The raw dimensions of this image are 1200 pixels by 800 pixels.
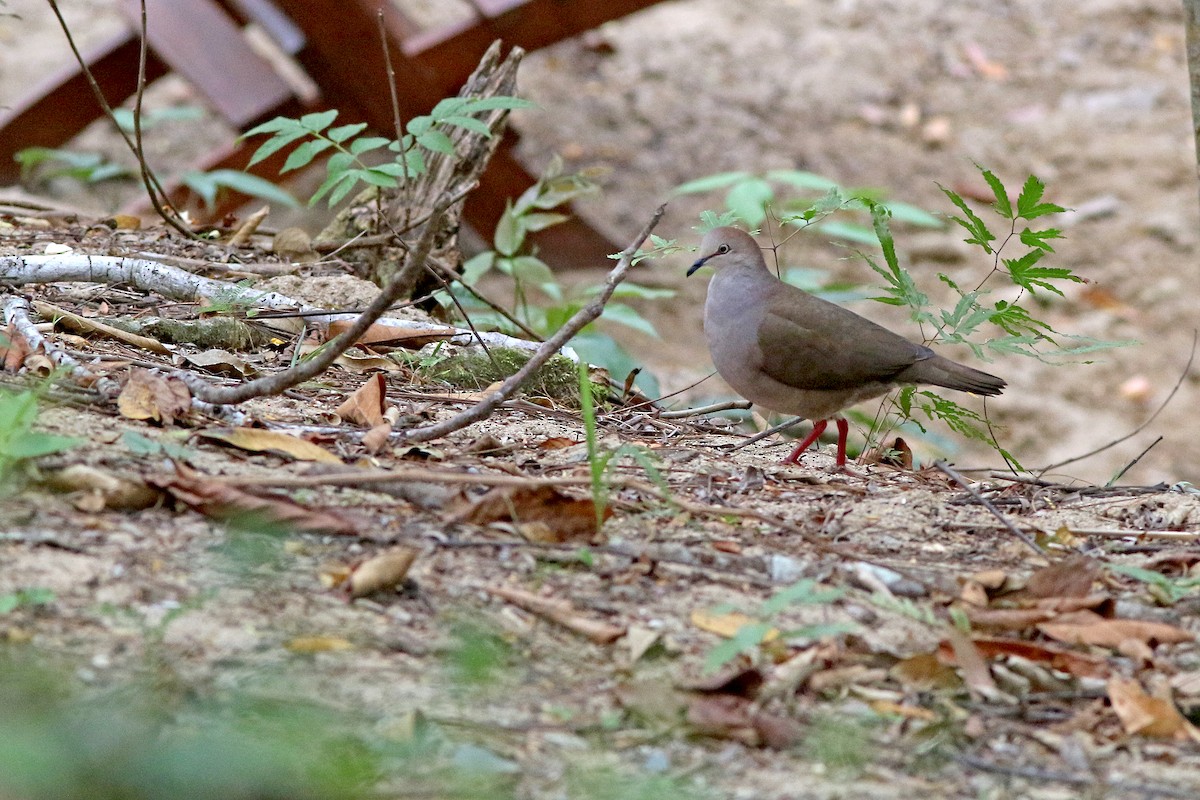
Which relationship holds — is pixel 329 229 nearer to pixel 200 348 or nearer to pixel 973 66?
pixel 200 348

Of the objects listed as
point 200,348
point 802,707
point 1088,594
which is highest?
point 200,348

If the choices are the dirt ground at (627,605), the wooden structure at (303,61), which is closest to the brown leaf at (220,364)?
the dirt ground at (627,605)

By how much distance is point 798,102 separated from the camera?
969cm

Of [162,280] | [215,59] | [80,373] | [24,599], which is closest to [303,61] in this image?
[215,59]

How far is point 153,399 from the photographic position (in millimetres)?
2971

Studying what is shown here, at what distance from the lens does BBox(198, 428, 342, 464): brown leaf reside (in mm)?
2812

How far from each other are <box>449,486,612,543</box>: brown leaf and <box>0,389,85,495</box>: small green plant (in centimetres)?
75

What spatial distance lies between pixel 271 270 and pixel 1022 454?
420 cm

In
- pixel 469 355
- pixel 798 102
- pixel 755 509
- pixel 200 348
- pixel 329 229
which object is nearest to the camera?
pixel 755 509

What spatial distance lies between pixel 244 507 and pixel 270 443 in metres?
0.41

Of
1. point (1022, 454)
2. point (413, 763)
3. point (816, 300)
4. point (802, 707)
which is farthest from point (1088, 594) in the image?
point (1022, 454)

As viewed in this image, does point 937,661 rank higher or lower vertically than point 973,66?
lower

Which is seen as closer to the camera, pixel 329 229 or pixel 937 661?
pixel 937 661

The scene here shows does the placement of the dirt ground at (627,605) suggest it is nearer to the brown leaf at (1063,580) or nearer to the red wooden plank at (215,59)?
the brown leaf at (1063,580)
